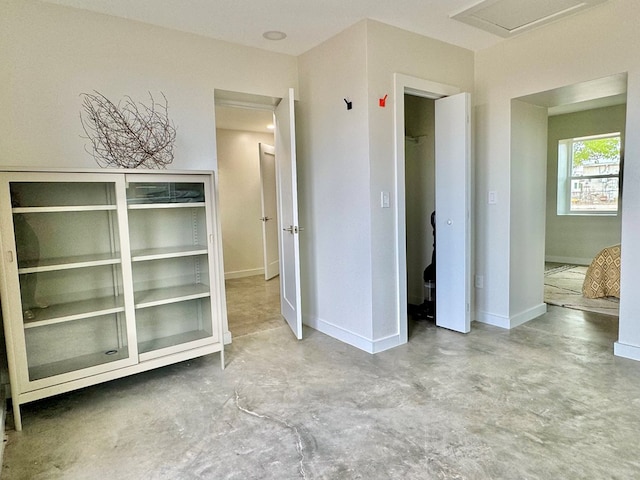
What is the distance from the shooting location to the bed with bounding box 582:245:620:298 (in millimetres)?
4418

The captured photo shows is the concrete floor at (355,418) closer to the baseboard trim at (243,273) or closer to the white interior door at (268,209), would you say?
the white interior door at (268,209)

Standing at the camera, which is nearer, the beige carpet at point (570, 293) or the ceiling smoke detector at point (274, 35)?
the ceiling smoke detector at point (274, 35)

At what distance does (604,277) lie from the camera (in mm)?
4488

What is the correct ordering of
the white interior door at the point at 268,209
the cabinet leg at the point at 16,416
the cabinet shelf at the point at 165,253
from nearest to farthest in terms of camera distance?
the cabinet leg at the point at 16,416 < the cabinet shelf at the point at 165,253 < the white interior door at the point at 268,209

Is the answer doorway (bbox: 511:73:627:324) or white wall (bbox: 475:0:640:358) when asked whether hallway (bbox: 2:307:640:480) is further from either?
doorway (bbox: 511:73:627:324)

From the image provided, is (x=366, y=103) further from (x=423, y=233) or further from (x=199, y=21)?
(x=423, y=233)

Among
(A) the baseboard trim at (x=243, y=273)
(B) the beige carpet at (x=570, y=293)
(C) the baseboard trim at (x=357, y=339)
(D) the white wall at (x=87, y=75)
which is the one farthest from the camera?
(A) the baseboard trim at (x=243, y=273)

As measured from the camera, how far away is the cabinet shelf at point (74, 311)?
2291 mm

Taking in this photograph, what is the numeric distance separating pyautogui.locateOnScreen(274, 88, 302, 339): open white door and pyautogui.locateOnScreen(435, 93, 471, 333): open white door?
4.21ft

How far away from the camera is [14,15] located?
2441mm

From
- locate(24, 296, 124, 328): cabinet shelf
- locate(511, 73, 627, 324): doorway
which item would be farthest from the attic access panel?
locate(24, 296, 124, 328): cabinet shelf

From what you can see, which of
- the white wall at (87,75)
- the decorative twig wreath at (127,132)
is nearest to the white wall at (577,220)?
the white wall at (87,75)

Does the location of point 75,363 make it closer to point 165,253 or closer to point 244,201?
point 165,253

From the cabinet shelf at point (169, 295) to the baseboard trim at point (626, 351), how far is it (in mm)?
2978
